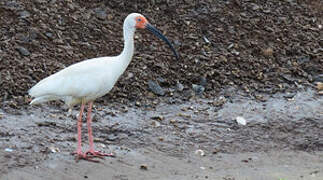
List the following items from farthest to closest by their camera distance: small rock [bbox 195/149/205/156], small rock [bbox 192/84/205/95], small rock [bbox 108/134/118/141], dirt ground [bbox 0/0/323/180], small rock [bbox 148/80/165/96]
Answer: small rock [bbox 192/84/205/95] < small rock [bbox 148/80/165/96] < small rock [bbox 108/134/118/141] < small rock [bbox 195/149/205/156] < dirt ground [bbox 0/0/323/180]

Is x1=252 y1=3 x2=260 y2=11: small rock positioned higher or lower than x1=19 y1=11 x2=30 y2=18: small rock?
higher

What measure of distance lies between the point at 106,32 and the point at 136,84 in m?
1.47

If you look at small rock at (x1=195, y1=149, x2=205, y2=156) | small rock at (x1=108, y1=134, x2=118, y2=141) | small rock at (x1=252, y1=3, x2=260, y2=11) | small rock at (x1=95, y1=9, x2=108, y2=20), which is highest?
small rock at (x1=252, y1=3, x2=260, y2=11)

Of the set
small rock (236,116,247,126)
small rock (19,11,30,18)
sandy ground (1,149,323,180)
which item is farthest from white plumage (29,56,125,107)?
small rock (19,11,30,18)

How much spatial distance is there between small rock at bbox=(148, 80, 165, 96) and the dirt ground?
4cm

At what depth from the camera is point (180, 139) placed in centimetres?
919

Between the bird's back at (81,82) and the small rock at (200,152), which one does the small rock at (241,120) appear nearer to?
the small rock at (200,152)

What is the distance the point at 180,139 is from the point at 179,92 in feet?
4.86

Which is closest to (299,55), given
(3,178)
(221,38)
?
(221,38)

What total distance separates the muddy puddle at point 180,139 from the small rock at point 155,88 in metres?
0.37

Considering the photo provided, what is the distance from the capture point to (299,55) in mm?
11742

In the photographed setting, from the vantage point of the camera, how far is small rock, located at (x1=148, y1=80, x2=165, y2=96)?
10391 mm

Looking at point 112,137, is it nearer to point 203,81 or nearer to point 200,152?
point 200,152

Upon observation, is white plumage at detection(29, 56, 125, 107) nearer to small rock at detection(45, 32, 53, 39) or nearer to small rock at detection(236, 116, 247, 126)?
small rock at detection(236, 116, 247, 126)
